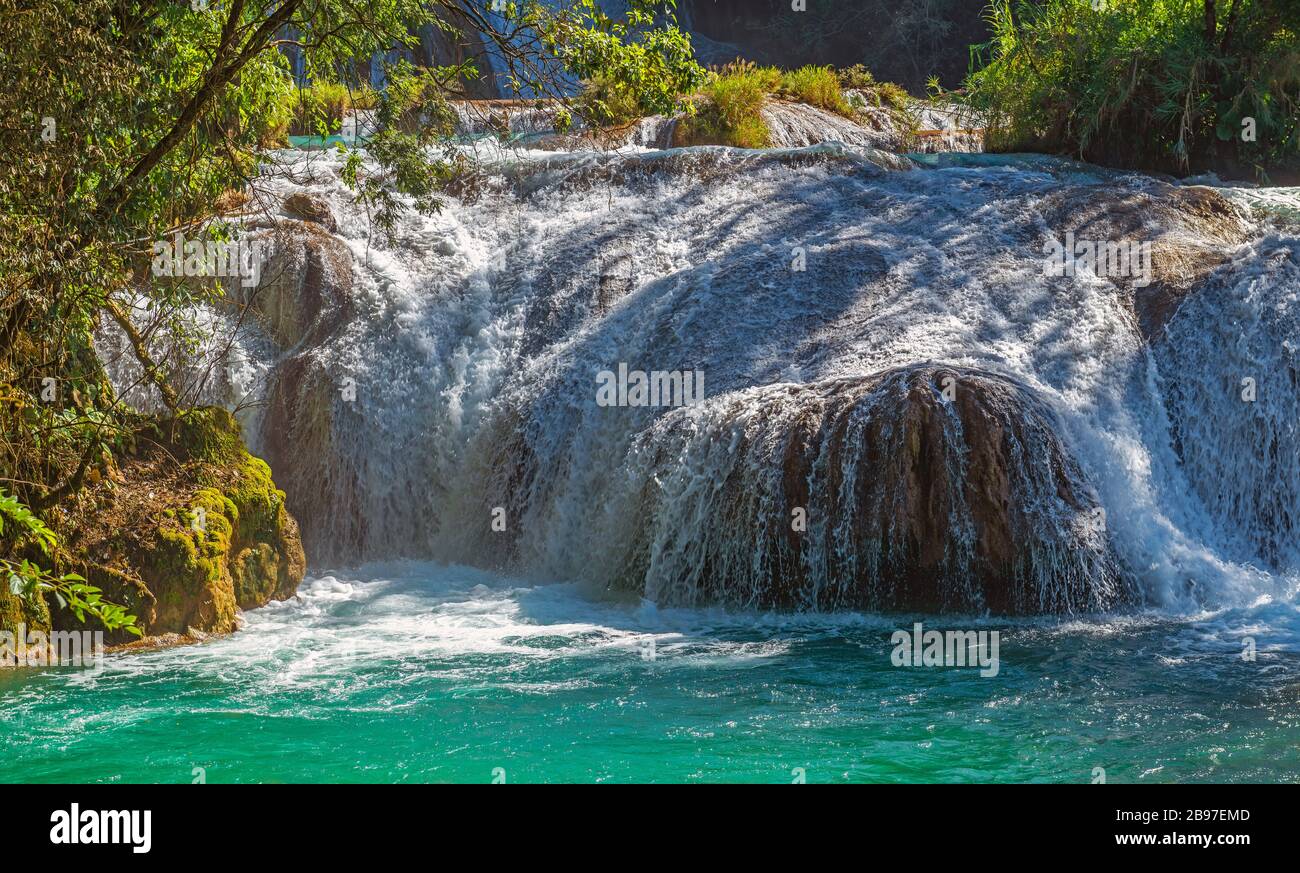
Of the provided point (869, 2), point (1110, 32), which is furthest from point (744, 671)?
point (869, 2)

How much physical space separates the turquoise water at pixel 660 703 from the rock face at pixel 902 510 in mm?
272

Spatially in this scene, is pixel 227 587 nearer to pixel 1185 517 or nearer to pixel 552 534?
pixel 552 534

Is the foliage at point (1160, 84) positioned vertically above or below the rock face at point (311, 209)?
above

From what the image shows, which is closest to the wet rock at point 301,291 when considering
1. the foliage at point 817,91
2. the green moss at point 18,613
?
the green moss at point 18,613

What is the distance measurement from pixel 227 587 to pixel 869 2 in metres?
24.2

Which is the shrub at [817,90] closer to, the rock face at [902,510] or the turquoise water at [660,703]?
the rock face at [902,510]

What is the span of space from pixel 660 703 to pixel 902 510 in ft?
9.47

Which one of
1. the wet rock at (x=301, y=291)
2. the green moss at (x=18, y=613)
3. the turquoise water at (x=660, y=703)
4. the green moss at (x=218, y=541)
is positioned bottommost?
Result: the turquoise water at (x=660, y=703)

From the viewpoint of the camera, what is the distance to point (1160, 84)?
15.2 meters

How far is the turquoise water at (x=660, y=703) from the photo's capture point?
6.37m

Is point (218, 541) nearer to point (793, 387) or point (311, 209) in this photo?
point (793, 387)

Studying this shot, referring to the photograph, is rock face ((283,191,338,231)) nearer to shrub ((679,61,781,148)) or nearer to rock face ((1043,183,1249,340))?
shrub ((679,61,781,148))

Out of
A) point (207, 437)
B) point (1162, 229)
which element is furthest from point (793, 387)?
point (207, 437)

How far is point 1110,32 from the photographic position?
52.2ft
